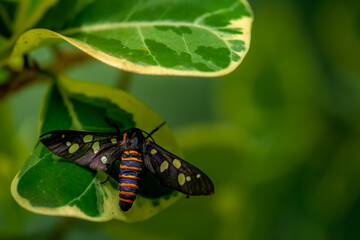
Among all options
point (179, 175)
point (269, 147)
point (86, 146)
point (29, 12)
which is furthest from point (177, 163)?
point (269, 147)

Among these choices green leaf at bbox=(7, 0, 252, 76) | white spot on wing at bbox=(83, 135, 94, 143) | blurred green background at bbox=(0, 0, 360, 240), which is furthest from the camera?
blurred green background at bbox=(0, 0, 360, 240)

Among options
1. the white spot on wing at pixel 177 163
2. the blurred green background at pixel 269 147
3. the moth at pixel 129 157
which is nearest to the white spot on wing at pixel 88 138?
the moth at pixel 129 157

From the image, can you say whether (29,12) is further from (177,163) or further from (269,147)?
(269,147)

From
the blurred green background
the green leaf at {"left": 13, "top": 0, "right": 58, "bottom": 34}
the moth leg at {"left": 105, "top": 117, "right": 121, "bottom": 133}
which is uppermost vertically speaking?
the green leaf at {"left": 13, "top": 0, "right": 58, "bottom": 34}

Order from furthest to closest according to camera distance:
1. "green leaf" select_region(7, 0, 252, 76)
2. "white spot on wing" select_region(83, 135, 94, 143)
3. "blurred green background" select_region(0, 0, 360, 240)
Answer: "blurred green background" select_region(0, 0, 360, 240) → "white spot on wing" select_region(83, 135, 94, 143) → "green leaf" select_region(7, 0, 252, 76)

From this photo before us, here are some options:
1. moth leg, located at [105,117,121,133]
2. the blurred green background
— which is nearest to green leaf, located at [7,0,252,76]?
moth leg, located at [105,117,121,133]

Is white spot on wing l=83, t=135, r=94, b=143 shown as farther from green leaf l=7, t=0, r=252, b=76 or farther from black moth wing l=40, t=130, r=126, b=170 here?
green leaf l=7, t=0, r=252, b=76
